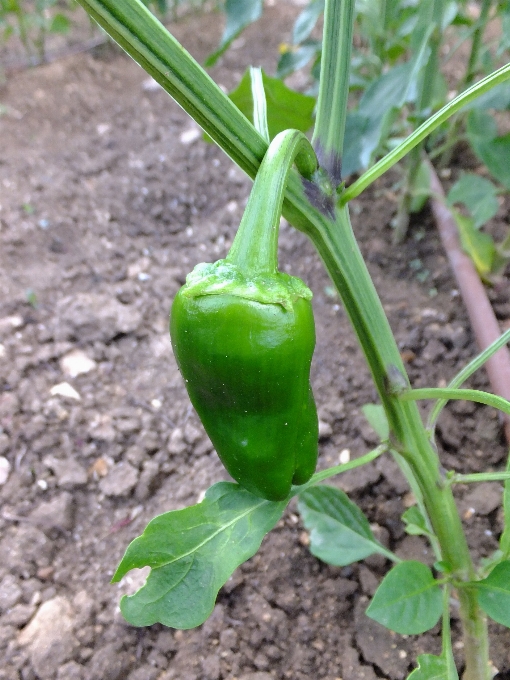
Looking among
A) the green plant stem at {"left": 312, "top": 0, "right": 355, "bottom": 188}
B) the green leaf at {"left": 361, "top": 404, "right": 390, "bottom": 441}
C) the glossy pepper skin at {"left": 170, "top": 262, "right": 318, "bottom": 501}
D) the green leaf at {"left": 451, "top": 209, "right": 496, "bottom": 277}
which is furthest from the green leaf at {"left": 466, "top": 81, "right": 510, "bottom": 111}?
the glossy pepper skin at {"left": 170, "top": 262, "right": 318, "bottom": 501}

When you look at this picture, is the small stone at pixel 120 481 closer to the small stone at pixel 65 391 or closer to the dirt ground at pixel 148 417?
the dirt ground at pixel 148 417

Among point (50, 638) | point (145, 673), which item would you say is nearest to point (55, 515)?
point (50, 638)

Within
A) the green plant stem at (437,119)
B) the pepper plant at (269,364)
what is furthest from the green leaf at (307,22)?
the green plant stem at (437,119)

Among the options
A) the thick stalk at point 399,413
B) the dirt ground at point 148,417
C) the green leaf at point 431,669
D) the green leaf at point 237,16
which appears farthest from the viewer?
the green leaf at point 237,16

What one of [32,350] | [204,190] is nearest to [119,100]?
[204,190]

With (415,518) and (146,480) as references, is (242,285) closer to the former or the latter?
(415,518)

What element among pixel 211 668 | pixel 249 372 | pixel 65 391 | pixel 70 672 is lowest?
pixel 211 668
